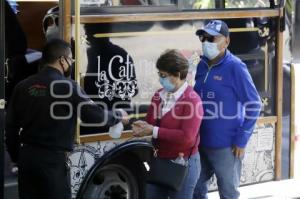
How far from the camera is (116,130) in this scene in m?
5.10

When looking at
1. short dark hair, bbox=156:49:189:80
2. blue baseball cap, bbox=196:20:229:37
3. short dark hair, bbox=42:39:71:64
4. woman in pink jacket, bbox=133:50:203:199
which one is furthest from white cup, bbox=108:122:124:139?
blue baseball cap, bbox=196:20:229:37

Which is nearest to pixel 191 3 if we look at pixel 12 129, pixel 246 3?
pixel 246 3

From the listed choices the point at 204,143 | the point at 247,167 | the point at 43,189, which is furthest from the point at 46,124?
the point at 247,167

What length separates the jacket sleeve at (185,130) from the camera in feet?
15.4

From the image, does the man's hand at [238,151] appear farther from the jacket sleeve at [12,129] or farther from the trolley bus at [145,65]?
the jacket sleeve at [12,129]

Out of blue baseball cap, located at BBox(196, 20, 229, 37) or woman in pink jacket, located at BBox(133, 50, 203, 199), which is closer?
woman in pink jacket, located at BBox(133, 50, 203, 199)

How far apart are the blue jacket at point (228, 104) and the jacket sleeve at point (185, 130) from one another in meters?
0.44

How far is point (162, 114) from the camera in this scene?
15.9ft

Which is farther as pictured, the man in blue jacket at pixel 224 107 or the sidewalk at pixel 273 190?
the sidewalk at pixel 273 190

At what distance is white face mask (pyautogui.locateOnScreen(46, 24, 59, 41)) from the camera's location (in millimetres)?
5168

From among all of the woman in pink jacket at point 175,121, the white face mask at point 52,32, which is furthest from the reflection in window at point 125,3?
the woman in pink jacket at point 175,121

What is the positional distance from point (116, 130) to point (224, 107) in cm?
81

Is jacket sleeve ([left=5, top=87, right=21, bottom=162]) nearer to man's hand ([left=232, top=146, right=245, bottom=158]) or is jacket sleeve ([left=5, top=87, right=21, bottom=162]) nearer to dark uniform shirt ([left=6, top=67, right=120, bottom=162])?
dark uniform shirt ([left=6, top=67, right=120, bottom=162])

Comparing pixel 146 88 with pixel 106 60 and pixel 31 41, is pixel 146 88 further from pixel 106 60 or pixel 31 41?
pixel 31 41
